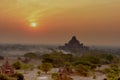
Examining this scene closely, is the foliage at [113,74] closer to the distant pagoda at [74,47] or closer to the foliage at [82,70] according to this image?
the foliage at [82,70]

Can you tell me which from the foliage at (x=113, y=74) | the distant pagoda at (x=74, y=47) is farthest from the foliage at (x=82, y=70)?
the distant pagoda at (x=74, y=47)

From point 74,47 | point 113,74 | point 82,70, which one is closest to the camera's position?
point 113,74

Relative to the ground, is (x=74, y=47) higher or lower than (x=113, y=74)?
higher

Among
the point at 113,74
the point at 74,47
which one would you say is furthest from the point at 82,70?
the point at 74,47

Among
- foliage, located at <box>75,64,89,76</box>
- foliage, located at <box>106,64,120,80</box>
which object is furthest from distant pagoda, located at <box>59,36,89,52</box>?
foliage, located at <box>106,64,120,80</box>

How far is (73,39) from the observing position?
13900 cm

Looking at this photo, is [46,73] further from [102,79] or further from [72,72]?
[102,79]

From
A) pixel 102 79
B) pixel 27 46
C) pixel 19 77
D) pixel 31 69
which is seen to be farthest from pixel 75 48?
pixel 19 77

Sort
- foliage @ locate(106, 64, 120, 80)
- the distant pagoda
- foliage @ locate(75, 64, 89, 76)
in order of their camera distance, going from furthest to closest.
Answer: the distant pagoda, foliage @ locate(75, 64, 89, 76), foliage @ locate(106, 64, 120, 80)

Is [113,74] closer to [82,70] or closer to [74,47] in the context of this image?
[82,70]

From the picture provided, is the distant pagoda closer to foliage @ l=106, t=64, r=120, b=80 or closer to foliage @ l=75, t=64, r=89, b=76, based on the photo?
foliage @ l=75, t=64, r=89, b=76

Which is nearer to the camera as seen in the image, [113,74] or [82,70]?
[113,74]

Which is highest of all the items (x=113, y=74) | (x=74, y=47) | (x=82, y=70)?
(x=74, y=47)

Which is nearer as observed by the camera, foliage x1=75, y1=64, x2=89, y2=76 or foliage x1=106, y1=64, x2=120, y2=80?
foliage x1=106, y1=64, x2=120, y2=80
